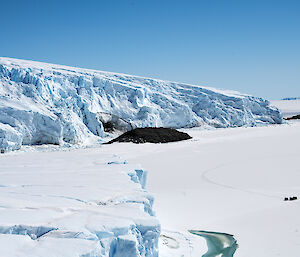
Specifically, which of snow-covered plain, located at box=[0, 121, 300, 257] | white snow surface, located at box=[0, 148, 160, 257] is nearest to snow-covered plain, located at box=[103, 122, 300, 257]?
snow-covered plain, located at box=[0, 121, 300, 257]

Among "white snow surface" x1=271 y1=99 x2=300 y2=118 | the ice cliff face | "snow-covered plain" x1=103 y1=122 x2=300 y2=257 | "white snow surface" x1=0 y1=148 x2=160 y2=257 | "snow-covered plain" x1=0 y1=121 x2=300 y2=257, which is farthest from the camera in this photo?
"white snow surface" x1=271 y1=99 x2=300 y2=118

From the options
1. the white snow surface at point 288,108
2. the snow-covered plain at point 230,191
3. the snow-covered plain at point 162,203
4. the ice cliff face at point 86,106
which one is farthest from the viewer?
the white snow surface at point 288,108

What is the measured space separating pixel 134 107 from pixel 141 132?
633 cm

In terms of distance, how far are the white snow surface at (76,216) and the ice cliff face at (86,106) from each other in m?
7.90

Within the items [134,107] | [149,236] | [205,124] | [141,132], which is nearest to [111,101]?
[134,107]

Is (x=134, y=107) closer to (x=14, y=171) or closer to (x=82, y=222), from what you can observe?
(x=14, y=171)

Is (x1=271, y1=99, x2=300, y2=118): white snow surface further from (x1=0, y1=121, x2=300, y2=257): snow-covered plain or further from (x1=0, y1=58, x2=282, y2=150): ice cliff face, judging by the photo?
(x1=0, y1=121, x2=300, y2=257): snow-covered plain

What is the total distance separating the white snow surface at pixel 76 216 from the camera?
3.10 meters

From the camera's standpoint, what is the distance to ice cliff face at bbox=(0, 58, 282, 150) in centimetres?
1405

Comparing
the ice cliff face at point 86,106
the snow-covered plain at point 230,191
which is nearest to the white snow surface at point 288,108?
the ice cliff face at point 86,106

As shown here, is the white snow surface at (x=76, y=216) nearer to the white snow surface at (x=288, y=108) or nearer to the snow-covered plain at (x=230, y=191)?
the snow-covered plain at (x=230, y=191)

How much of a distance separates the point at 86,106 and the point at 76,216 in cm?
1583

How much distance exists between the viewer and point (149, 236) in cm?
390

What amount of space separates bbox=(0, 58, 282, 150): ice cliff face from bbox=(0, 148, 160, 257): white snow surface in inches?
311
